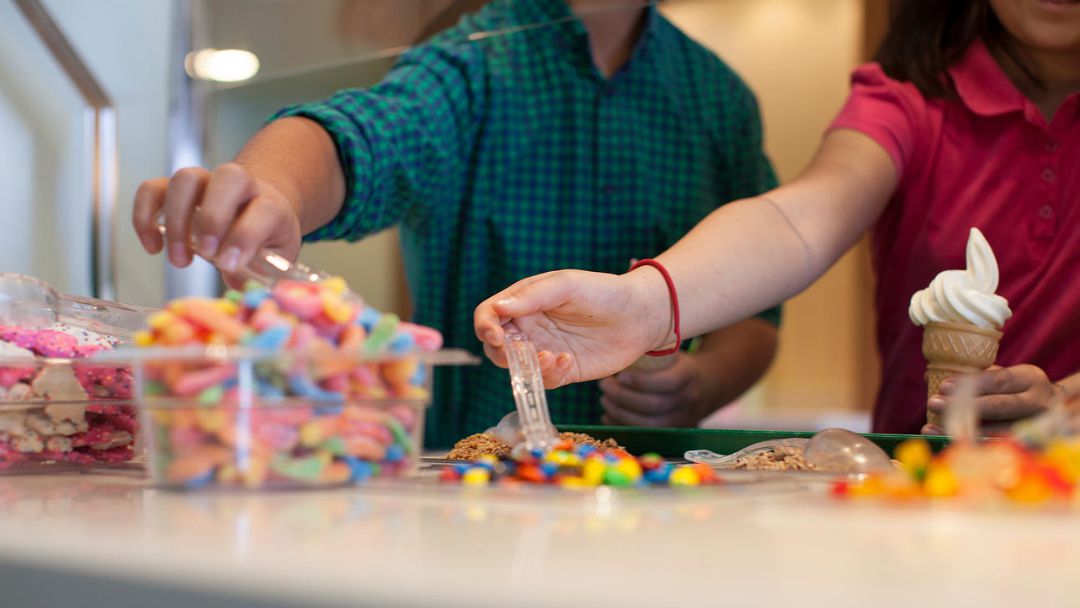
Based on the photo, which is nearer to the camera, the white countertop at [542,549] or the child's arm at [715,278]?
the white countertop at [542,549]

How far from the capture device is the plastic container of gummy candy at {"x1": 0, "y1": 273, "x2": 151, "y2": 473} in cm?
76

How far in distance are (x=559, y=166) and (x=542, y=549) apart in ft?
4.00

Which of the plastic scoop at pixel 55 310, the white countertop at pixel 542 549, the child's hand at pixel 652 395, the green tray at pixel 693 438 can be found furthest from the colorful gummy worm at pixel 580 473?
the child's hand at pixel 652 395

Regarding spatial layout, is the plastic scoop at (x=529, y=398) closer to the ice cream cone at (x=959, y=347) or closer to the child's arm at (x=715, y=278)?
the child's arm at (x=715, y=278)

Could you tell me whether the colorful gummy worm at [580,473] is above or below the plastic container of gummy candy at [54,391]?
below

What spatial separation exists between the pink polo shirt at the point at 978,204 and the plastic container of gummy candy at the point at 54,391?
2.95 feet

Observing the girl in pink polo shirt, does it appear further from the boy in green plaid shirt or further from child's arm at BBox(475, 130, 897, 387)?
the boy in green plaid shirt

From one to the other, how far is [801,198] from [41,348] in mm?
799

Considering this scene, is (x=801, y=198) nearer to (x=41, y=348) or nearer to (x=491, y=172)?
(x=491, y=172)

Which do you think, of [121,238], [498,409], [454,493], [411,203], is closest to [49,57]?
[121,238]

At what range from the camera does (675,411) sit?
1.41 metres

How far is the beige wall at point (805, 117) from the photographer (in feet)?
9.89

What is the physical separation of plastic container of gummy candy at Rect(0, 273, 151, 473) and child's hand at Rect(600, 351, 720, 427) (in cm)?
67

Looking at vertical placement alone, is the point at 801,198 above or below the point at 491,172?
below
